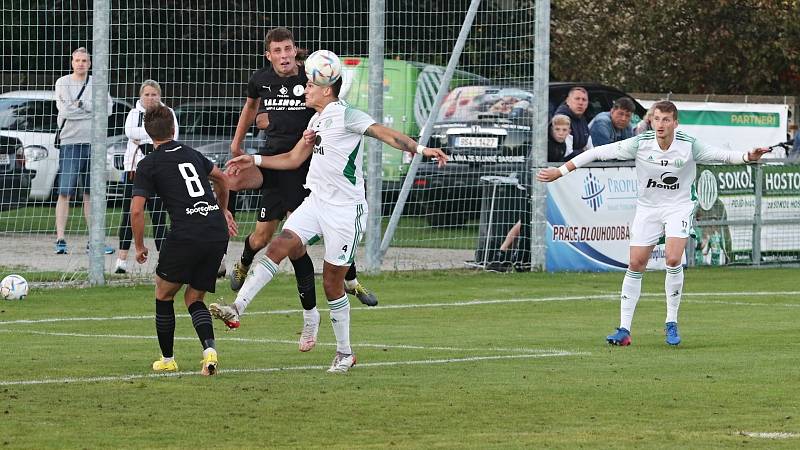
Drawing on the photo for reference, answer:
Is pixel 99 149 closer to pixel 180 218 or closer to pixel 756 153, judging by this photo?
pixel 180 218

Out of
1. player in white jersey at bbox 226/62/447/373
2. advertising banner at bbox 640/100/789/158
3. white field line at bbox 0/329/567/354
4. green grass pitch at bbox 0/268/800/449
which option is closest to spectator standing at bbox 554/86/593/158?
green grass pitch at bbox 0/268/800/449

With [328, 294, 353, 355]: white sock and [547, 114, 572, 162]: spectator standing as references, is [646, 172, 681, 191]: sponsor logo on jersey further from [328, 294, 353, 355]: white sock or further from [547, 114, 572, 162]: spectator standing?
[547, 114, 572, 162]: spectator standing

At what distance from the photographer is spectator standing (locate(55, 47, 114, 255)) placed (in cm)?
1803

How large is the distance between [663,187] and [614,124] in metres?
7.15

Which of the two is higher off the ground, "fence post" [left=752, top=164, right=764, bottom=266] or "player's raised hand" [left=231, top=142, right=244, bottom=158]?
"player's raised hand" [left=231, top=142, right=244, bottom=158]

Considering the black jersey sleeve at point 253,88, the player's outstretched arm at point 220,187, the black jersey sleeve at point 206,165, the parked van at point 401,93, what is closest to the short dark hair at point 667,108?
the black jersey sleeve at point 253,88

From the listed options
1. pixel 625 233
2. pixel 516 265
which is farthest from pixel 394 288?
pixel 625 233

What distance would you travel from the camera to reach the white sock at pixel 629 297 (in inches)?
523

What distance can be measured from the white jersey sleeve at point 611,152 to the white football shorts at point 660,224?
47cm

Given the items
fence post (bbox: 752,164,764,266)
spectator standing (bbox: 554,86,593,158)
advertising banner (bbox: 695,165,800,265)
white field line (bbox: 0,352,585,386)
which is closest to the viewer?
white field line (bbox: 0,352,585,386)

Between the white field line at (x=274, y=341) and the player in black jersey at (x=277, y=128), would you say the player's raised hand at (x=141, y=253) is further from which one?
the player in black jersey at (x=277, y=128)

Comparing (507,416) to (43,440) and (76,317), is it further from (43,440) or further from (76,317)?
(76,317)

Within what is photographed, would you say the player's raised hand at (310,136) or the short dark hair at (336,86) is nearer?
the short dark hair at (336,86)

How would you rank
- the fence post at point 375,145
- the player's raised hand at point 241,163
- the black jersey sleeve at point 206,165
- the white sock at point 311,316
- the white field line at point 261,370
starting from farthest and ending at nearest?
the fence post at point 375,145, the white sock at point 311,316, the player's raised hand at point 241,163, the black jersey sleeve at point 206,165, the white field line at point 261,370
